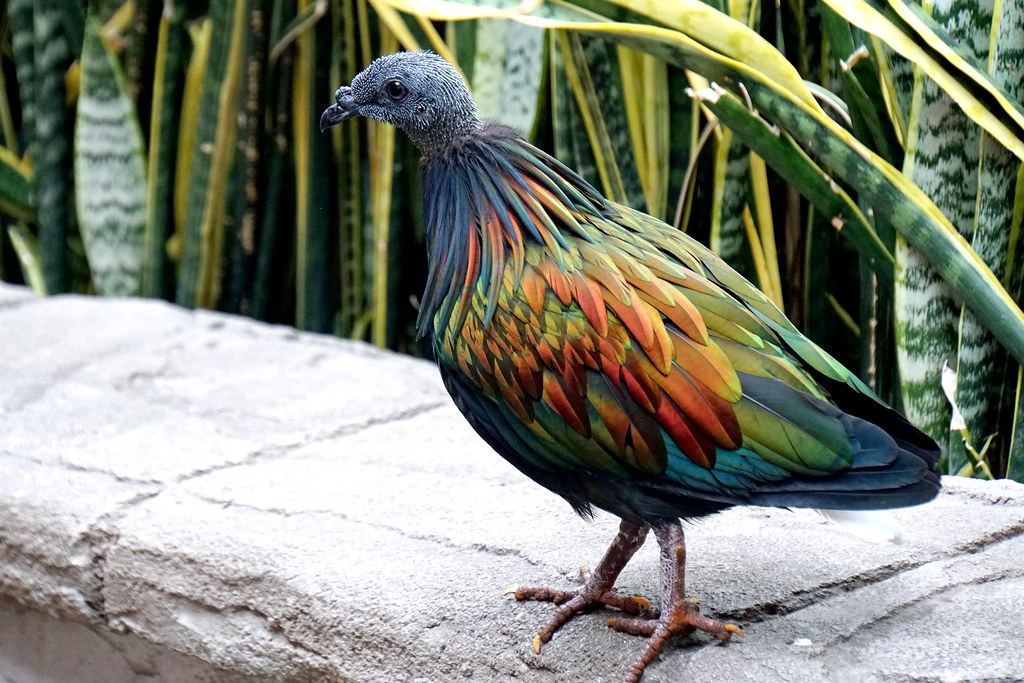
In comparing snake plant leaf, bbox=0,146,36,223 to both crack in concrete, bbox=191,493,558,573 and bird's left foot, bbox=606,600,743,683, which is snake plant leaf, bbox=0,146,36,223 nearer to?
crack in concrete, bbox=191,493,558,573

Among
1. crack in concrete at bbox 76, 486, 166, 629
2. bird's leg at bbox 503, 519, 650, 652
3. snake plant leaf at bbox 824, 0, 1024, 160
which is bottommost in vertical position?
crack in concrete at bbox 76, 486, 166, 629

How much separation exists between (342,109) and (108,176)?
1936 mm

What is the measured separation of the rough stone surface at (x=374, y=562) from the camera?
1.50 meters

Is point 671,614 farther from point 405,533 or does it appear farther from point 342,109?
point 342,109

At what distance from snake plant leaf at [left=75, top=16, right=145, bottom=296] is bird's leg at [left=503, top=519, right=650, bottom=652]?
223cm

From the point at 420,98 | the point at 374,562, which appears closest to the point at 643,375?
the point at 420,98

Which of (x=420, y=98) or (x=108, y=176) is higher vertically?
(x=420, y=98)

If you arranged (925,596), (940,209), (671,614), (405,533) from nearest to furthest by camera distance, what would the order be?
(671,614) → (925,596) → (405,533) → (940,209)

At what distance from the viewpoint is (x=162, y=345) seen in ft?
9.52

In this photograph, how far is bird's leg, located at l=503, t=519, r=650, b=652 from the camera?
1.55m

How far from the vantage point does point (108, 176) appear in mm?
3256

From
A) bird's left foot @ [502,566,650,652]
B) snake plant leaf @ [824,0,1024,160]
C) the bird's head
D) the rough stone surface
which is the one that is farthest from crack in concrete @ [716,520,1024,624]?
the bird's head

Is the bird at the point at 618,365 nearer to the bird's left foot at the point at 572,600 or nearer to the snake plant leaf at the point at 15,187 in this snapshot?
the bird's left foot at the point at 572,600

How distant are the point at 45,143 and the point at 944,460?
2.81 meters
